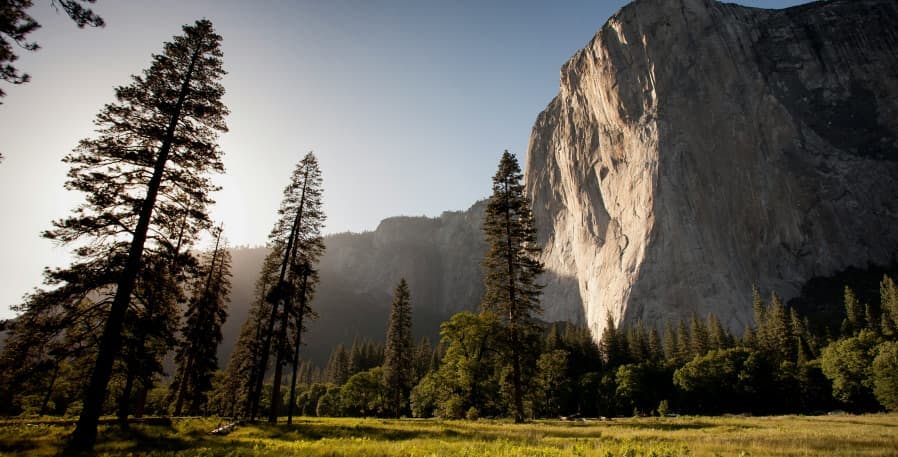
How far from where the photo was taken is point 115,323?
12609mm

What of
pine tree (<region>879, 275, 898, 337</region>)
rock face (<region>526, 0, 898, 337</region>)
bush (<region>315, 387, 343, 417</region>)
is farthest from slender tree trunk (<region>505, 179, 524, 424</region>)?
rock face (<region>526, 0, 898, 337</region>)

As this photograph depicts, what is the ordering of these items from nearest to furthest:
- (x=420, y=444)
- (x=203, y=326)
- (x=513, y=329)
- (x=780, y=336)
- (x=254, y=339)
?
1. (x=420, y=444)
2. (x=513, y=329)
3. (x=203, y=326)
4. (x=254, y=339)
5. (x=780, y=336)

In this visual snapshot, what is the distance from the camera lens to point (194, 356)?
93.9 ft

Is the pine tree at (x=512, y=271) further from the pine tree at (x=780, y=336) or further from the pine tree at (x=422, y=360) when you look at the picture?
the pine tree at (x=780, y=336)

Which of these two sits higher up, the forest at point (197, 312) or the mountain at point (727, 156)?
the mountain at point (727, 156)

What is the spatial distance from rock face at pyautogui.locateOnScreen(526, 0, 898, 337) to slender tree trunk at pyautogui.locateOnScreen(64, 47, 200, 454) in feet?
336

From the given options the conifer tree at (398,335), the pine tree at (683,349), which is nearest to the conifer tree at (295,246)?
the conifer tree at (398,335)

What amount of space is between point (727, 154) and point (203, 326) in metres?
120

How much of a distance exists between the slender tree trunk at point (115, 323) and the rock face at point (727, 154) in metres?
102

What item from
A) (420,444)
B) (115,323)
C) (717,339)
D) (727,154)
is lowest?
(420,444)

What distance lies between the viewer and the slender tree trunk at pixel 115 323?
38.2 feet

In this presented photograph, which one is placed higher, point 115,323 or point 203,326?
point 203,326

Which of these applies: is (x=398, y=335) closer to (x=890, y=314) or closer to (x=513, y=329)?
(x=513, y=329)

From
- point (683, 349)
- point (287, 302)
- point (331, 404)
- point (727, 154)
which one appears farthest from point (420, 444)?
point (727, 154)
